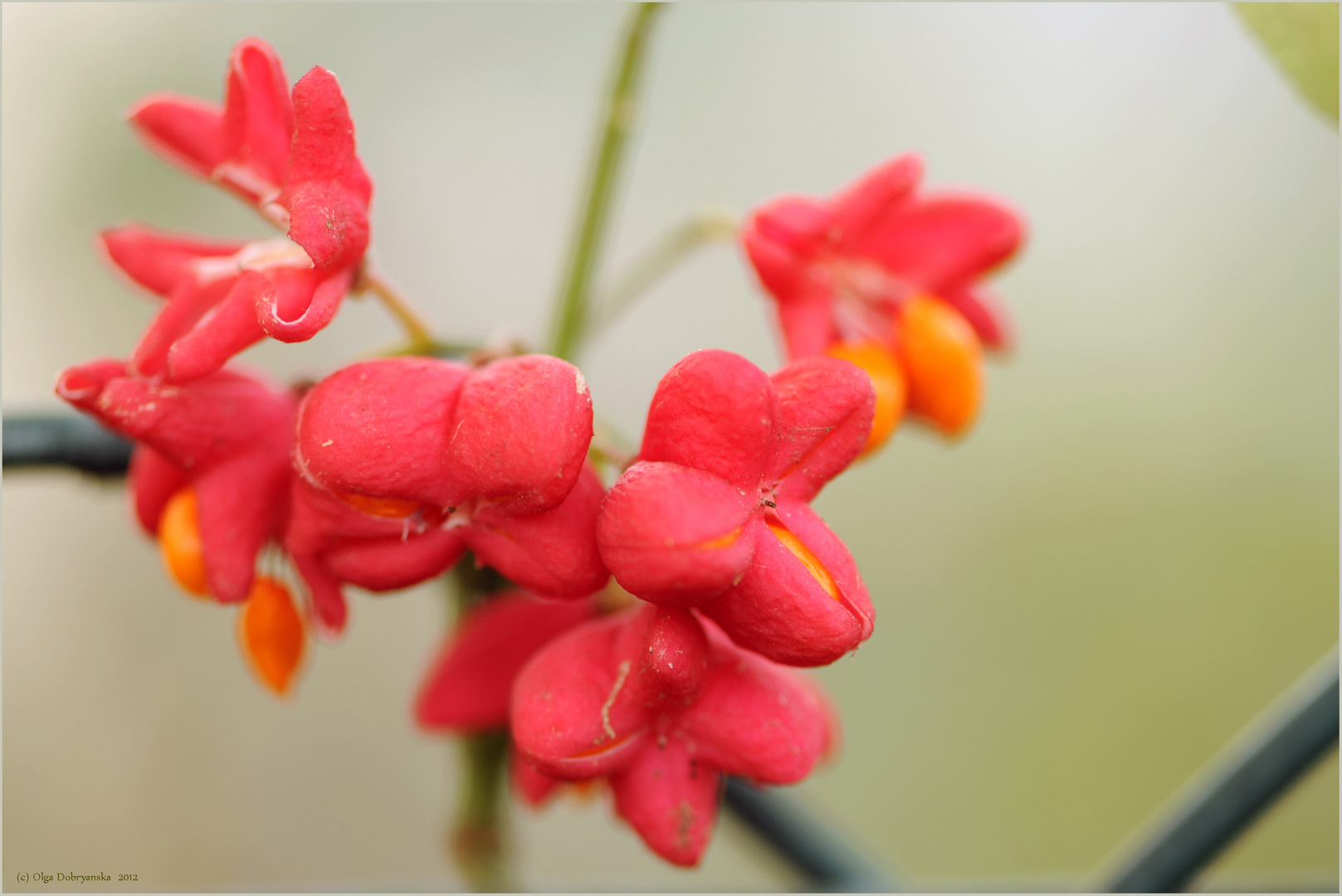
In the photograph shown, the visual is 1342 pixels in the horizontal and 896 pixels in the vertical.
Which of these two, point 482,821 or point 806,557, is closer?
point 806,557

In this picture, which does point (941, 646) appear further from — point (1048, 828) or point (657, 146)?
point (657, 146)

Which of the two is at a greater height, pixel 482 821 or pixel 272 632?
pixel 272 632

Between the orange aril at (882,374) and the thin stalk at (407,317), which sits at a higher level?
the orange aril at (882,374)

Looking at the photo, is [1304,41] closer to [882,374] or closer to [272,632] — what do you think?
[882,374]

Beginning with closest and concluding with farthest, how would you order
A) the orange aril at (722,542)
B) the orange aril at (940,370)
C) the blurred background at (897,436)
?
the orange aril at (722,542), the orange aril at (940,370), the blurred background at (897,436)

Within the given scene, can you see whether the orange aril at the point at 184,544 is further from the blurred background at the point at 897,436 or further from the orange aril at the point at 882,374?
the blurred background at the point at 897,436

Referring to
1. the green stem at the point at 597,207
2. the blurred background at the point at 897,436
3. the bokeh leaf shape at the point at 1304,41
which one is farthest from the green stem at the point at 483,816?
the blurred background at the point at 897,436

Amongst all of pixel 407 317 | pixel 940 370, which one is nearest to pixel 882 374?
pixel 940 370

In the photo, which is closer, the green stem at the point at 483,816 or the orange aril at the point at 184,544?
the orange aril at the point at 184,544
